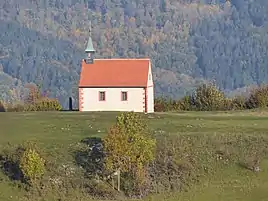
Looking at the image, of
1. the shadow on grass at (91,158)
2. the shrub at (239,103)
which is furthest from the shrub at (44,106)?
the shadow on grass at (91,158)

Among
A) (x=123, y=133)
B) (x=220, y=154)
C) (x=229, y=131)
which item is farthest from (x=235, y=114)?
(x=123, y=133)

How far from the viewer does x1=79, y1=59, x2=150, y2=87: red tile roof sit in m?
72.1

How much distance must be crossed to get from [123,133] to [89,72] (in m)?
29.7

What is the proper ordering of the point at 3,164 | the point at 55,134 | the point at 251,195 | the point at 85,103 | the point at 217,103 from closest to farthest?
the point at 251,195 < the point at 3,164 < the point at 55,134 < the point at 85,103 < the point at 217,103

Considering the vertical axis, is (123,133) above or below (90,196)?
above

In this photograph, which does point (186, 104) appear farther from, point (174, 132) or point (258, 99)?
point (174, 132)

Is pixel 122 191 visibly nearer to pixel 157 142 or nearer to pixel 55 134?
pixel 157 142

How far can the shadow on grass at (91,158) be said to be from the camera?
4581 centimetres

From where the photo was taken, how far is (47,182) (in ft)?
145

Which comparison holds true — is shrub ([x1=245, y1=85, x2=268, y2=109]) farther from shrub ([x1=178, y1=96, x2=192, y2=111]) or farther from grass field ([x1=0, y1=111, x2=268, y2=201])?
grass field ([x1=0, y1=111, x2=268, y2=201])

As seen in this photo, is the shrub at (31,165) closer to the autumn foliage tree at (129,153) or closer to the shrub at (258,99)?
the autumn foliage tree at (129,153)

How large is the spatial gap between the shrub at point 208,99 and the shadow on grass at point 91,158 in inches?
1343

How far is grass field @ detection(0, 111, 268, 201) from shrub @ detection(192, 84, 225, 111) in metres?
14.2

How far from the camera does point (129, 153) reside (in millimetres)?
43906
